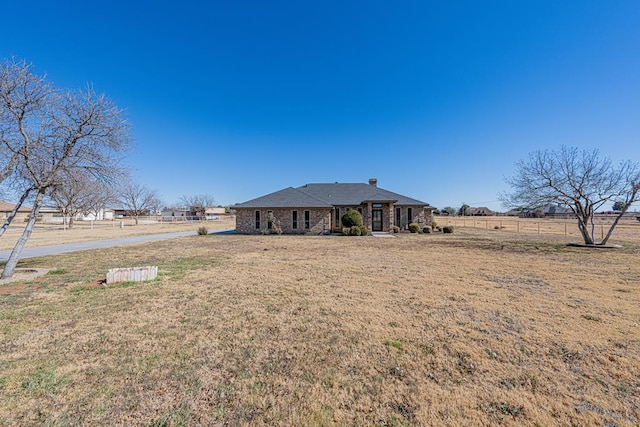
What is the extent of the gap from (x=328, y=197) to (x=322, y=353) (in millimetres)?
23955

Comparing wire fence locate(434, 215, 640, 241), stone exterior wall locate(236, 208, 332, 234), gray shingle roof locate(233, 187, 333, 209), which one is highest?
gray shingle roof locate(233, 187, 333, 209)

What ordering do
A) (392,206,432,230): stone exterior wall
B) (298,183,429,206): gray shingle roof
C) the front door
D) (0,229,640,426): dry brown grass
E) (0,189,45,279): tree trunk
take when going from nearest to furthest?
(0,229,640,426): dry brown grass, (0,189,45,279): tree trunk, the front door, (298,183,429,206): gray shingle roof, (392,206,432,230): stone exterior wall

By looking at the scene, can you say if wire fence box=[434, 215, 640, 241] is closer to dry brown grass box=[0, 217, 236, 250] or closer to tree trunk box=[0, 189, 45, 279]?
tree trunk box=[0, 189, 45, 279]

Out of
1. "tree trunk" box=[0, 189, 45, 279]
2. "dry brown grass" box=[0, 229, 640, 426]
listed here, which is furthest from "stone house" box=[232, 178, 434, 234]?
"dry brown grass" box=[0, 229, 640, 426]

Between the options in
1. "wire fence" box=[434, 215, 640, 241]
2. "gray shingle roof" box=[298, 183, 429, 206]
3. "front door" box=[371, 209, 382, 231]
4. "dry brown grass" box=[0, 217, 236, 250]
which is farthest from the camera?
"gray shingle roof" box=[298, 183, 429, 206]

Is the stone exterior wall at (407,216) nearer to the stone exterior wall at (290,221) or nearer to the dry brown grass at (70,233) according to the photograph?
the stone exterior wall at (290,221)

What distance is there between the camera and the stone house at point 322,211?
78.3 feet

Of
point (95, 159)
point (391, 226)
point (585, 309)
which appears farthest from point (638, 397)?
point (391, 226)

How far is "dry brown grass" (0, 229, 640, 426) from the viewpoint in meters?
2.64

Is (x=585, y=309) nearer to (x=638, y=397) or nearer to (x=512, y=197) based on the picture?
(x=638, y=397)

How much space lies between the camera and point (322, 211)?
23922 millimetres

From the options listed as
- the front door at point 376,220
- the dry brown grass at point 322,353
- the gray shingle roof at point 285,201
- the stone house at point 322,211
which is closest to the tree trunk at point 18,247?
the dry brown grass at point 322,353

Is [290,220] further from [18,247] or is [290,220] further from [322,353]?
[322,353]

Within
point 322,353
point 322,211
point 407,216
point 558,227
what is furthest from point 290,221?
point 558,227
